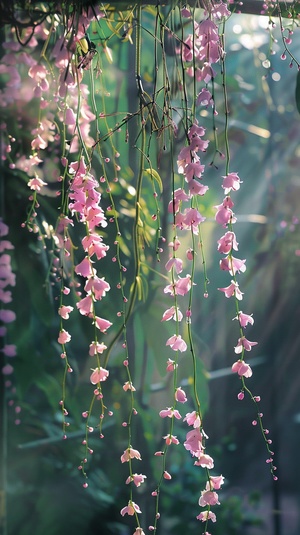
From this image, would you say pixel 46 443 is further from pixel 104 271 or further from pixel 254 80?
pixel 254 80

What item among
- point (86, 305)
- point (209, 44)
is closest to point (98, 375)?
point (86, 305)

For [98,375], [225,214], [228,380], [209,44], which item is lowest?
[98,375]

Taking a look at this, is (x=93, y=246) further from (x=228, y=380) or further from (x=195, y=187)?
(x=228, y=380)

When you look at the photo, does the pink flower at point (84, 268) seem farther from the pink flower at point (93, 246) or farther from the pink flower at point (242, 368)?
the pink flower at point (242, 368)

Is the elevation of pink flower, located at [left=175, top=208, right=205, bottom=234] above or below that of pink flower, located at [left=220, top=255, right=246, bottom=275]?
above

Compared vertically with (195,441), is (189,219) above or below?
above

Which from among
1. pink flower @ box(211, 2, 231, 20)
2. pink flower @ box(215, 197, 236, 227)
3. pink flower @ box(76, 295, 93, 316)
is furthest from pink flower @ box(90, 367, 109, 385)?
pink flower @ box(211, 2, 231, 20)

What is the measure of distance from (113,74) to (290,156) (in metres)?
0.83

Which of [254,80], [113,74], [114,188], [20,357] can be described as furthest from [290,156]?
[20,357]

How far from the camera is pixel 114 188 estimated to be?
1377 millimetres

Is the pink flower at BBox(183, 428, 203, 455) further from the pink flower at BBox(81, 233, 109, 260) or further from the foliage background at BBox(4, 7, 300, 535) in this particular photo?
the foliage background at BBox(4, 7, 300, 535)

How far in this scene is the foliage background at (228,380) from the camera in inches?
68.7

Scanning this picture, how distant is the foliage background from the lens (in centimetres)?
175

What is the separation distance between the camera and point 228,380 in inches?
90.7
